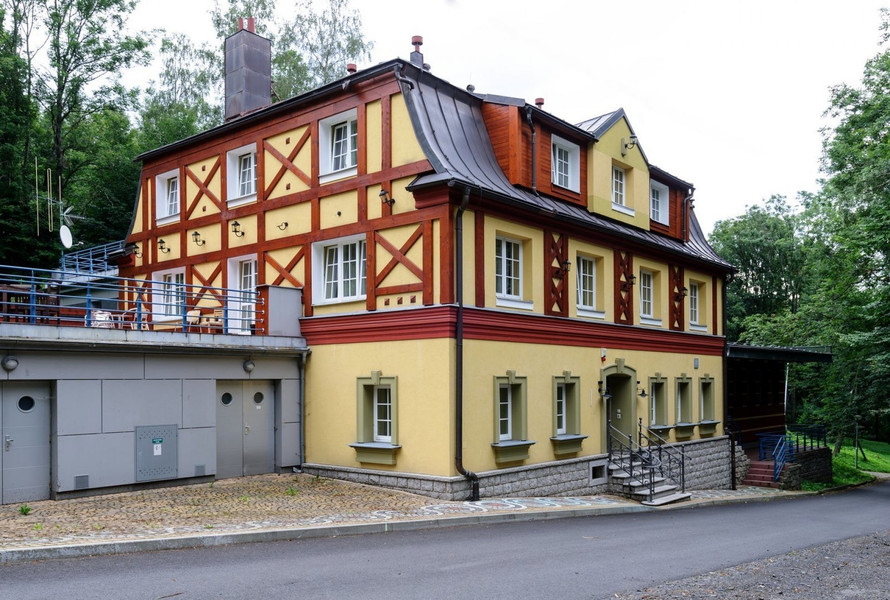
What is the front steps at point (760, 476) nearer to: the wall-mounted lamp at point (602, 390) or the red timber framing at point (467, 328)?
the red timber framing at point (467, 328)

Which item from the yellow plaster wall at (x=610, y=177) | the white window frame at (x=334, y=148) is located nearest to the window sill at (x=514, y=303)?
the yellow plaster wall at (x=610, y=177)

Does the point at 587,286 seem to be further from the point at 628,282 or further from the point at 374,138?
the point at 374,138

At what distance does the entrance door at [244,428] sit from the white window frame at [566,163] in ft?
27.3

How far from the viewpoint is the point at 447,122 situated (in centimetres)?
1628

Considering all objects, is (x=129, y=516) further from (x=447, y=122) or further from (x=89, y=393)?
(x=447, y=122)

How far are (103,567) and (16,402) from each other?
5438mm

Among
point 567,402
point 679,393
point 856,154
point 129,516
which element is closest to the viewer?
point 129,516

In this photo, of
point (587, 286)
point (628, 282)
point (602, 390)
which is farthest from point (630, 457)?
point (628, 282)

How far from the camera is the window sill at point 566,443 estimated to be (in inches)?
658

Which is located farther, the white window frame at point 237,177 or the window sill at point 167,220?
the window sill at point 167,220

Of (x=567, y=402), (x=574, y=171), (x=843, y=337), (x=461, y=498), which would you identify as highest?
(x=574, y=171)

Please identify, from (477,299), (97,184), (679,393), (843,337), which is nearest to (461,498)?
(477,299)

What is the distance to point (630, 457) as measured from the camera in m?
18.5

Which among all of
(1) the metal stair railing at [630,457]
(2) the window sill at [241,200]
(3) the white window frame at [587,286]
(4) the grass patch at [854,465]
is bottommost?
(4) the grass patch at [854,465]
